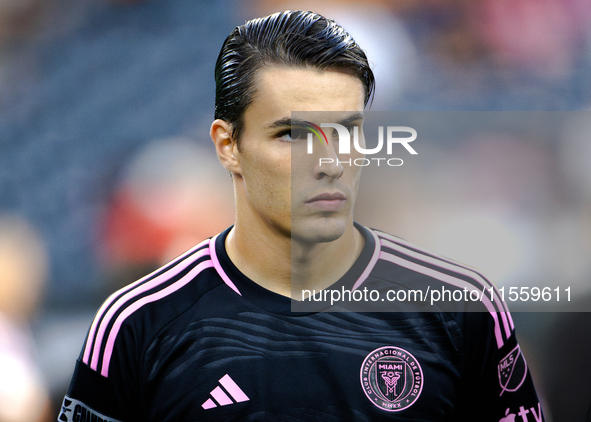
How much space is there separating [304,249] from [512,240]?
1.12 metres

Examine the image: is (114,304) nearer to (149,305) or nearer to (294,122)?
(149,305)

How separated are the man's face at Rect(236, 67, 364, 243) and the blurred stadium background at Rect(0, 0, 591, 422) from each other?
0.73 m

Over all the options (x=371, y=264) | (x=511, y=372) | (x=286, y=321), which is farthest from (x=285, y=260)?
(x=511, y=372)

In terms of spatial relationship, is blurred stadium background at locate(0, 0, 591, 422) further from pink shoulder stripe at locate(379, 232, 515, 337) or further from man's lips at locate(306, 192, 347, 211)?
man's lips at locate(306, 192, 347, 211)

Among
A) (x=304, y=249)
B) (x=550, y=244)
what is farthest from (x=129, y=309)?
(x=550, y=244)

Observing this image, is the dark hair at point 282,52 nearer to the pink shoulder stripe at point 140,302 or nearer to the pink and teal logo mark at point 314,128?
the pink and teal logo mark at point 314,128

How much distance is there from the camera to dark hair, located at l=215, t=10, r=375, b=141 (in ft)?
4.48

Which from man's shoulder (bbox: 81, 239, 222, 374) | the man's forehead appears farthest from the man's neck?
the man's forehead

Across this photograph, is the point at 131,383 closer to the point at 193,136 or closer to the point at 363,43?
the point at 193,136

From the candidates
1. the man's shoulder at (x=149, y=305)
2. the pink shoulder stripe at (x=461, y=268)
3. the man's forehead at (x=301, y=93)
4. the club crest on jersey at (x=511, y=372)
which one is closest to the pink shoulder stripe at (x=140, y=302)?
the man's shoulder at (x=149, y=305)

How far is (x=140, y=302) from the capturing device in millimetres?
1489

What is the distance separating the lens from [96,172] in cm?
210

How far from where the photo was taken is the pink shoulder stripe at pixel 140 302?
4.70 ft

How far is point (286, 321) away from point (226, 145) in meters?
0.61
